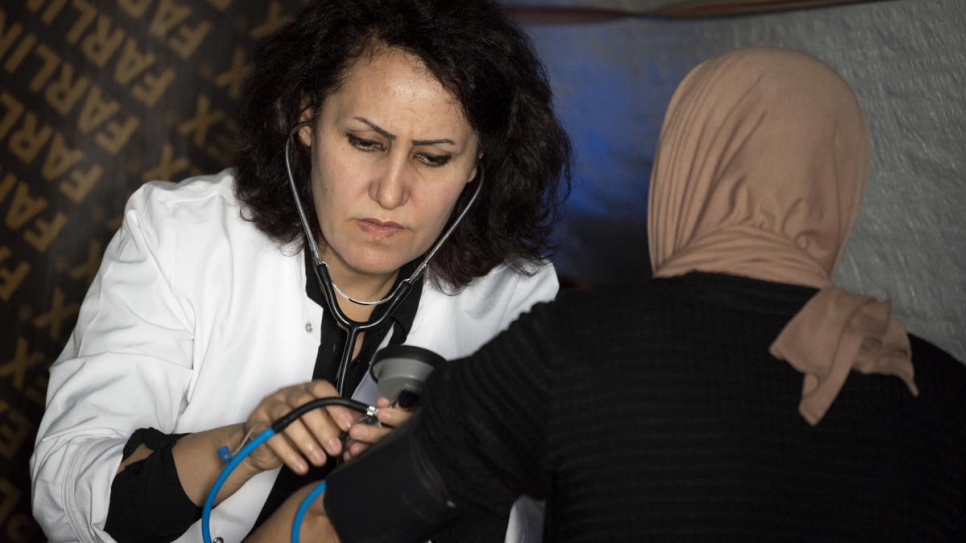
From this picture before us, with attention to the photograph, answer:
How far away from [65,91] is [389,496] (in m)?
1.64

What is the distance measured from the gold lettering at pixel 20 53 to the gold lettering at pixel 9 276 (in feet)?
1.35

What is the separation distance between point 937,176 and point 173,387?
4.63 ft

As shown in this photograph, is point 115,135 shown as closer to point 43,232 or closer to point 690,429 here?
point 43,232

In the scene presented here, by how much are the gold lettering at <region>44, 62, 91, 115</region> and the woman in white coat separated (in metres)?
0.69

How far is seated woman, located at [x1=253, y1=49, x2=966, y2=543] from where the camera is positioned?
35.9 inches

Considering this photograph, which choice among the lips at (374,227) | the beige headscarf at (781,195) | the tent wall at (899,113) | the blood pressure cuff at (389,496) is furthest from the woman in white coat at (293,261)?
the tent wall at (899,113)

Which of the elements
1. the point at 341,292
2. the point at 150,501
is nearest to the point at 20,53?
the point at 341,292

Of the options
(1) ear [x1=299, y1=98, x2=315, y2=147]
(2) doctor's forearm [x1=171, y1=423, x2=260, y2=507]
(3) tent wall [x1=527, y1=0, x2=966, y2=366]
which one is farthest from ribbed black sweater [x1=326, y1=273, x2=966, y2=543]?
(3) tent wall [x1=527, y1=0, x2=966, y2=366]

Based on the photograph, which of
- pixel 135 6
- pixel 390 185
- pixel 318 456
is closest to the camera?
pixel 318 456

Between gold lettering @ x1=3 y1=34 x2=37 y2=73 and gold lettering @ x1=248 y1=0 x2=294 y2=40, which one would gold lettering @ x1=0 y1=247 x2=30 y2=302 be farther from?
gold lettering @ x1=248 y1=0 x2=294 y2=40

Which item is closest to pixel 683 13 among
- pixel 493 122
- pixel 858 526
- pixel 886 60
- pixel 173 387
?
pixel 886 60

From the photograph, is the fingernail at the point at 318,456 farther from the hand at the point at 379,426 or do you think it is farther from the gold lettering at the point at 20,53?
the gold lettering at the point at 20,53

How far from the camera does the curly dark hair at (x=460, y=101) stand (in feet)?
5.05

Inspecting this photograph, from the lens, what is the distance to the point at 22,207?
7.22ft
